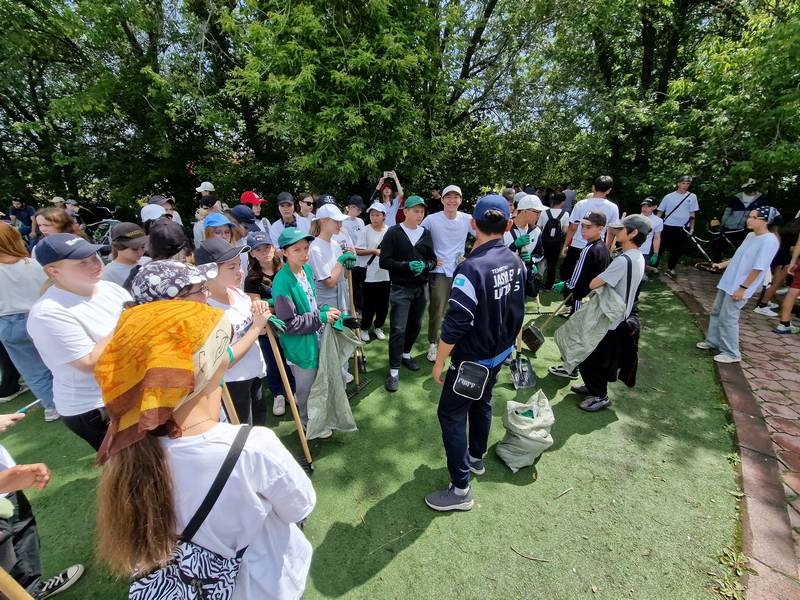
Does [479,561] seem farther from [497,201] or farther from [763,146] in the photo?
[763,146]

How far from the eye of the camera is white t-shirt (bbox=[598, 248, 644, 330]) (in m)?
3.77

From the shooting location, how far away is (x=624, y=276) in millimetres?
3787

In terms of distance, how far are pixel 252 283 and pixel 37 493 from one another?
97.0 inches

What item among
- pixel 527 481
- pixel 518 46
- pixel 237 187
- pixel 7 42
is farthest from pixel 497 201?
pixel 7 42

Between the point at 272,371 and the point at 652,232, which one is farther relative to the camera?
the point at 652,232

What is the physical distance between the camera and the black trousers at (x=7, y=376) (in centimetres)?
434

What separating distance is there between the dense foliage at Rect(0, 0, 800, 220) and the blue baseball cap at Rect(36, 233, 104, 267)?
4.77m

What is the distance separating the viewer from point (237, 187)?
36.4 ft

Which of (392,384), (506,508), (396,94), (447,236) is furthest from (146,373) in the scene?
(396,94)

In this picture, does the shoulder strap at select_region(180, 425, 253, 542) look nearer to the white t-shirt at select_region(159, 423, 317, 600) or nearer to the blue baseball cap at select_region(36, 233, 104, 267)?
the white t-shirt at select_region(159, 423, 317, 600)

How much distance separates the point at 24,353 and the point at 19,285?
29.0 inches

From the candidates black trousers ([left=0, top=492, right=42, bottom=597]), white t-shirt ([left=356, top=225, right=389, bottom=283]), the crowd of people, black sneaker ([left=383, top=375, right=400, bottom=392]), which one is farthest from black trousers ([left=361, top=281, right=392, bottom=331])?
black trousers ([left=0, top=492, right=42, bottom=597])

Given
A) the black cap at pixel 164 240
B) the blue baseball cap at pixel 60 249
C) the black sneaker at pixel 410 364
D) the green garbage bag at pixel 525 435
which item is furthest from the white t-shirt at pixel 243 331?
the black sneaker at pixel 410 364

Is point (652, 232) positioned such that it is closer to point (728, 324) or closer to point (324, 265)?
point (728, 324)
